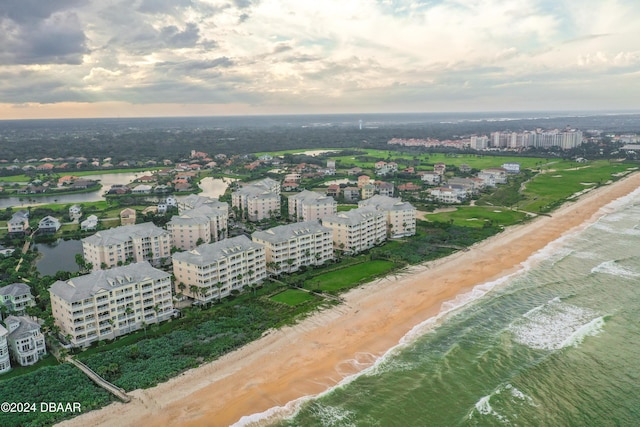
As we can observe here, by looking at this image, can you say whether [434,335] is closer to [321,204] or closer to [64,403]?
[64,403]

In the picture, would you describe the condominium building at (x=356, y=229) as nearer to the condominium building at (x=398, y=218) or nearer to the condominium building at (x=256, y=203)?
the condominium building at (x=398, y=218)

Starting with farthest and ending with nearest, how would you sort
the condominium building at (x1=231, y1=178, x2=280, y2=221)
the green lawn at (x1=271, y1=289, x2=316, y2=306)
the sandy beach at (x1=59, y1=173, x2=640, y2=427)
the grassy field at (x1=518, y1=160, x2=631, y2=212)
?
the grassy field at (x1=518, y1=160, x2=631, y2=212) < the condominium building at (x1=231, y1=178, x2=280, y2=221) < the green lawn at (x1=271, y1=289, x2=316, y2=306) < the sandy beach at (x1=59, y1=173, x2=640, y2=427)

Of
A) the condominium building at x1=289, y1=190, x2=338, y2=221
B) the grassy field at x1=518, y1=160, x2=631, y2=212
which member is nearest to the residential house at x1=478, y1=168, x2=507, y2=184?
the grassy field at x1=518, y1=160, x2=631, y2=212

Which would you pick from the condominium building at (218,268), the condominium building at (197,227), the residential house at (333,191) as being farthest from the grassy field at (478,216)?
A: the condominium building at (218,268)

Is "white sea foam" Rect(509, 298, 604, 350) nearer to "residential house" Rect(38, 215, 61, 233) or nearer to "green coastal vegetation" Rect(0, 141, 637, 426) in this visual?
"green coastal vegetation" Rect(0, 141, 637, 426)

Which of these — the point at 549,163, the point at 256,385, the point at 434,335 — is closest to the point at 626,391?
the point at 434,335

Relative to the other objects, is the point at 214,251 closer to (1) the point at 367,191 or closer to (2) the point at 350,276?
(2) the point at 350,276
